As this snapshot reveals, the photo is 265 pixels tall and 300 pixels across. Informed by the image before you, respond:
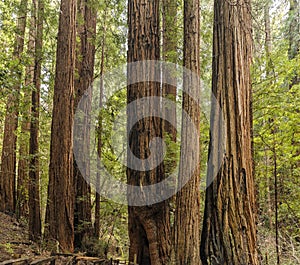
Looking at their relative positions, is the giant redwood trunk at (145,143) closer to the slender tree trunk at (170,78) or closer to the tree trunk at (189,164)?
the tree trunk at (189,164)

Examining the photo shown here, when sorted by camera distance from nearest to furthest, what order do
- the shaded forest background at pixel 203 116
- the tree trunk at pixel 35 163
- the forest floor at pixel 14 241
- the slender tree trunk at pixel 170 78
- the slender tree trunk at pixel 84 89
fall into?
1. the forest floor at pixel 14 241
2. the shaded forest background at pixel 203 116
3. the slender tree trunk at pixel 170 78
4. the tree trunk at pixel 35 163
5. the slender tree trunk at pixel 84 89

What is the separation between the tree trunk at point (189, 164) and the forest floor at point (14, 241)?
2946 mm

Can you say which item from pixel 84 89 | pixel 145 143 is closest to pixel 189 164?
pixel 145 143

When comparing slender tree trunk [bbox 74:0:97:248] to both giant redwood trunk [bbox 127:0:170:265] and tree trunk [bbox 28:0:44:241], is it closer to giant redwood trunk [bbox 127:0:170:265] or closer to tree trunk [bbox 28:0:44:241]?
tree trunk [bbox 28:0:44:241]

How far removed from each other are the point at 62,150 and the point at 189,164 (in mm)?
3098

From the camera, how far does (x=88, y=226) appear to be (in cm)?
1037

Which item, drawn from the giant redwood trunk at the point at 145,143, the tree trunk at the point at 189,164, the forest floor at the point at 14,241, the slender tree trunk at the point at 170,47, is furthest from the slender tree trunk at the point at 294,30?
the forest floor at the point at 14,241

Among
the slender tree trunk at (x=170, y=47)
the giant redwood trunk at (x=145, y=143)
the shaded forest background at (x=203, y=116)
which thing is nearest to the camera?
the giant redwood trunk at (x=145, y=143)

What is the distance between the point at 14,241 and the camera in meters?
9.14

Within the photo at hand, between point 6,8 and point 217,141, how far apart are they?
26.2ft

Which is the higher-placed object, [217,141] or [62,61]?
[62,61]

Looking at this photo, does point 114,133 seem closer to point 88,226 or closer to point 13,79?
point 88,226

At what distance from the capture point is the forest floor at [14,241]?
7.14 metres

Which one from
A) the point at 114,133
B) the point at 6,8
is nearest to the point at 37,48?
the point at 6,8
